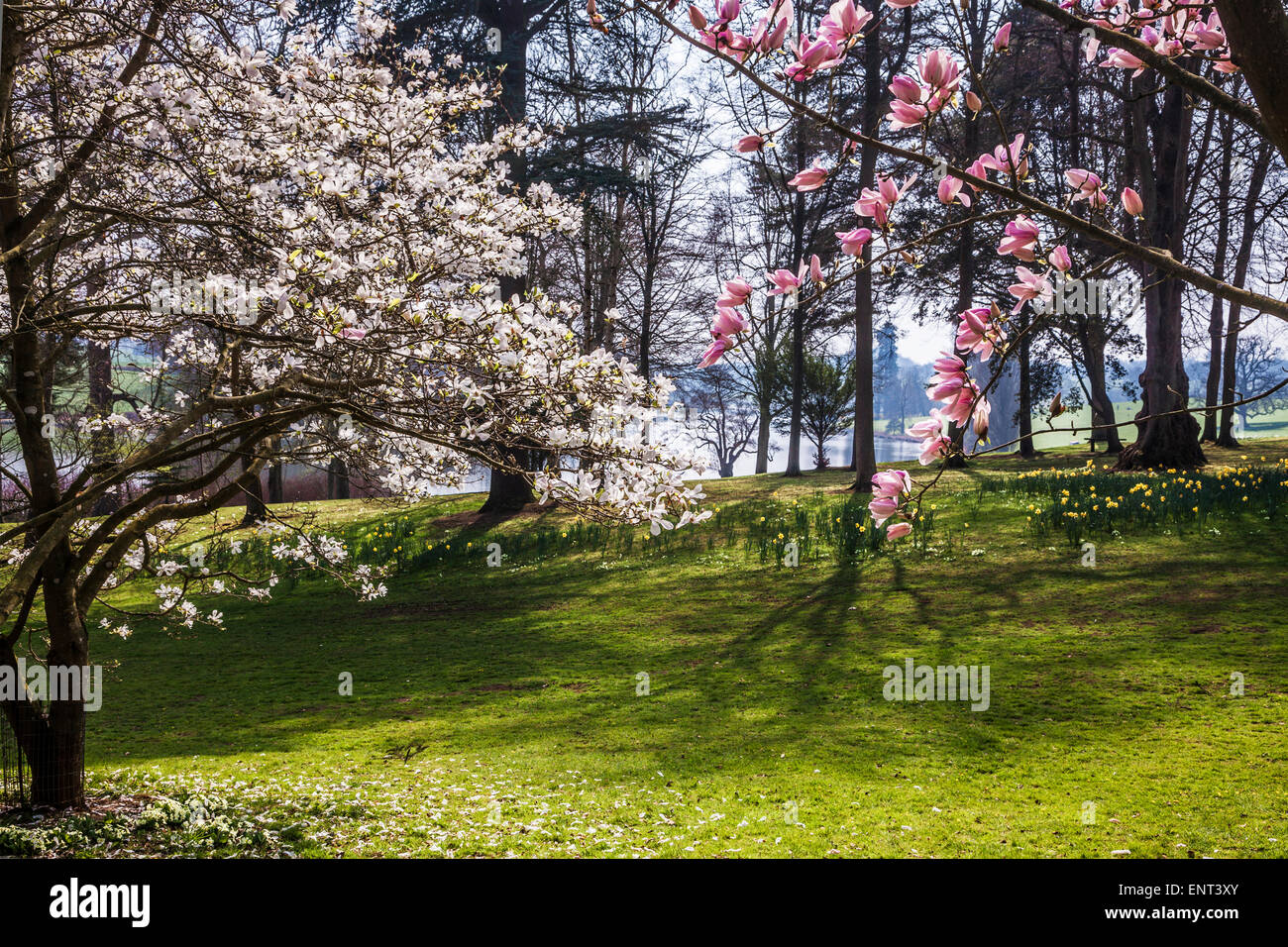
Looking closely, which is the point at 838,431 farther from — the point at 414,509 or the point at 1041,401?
the point at 414,509

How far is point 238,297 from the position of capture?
13.0ft

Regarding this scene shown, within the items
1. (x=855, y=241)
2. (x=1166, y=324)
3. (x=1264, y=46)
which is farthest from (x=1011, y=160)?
(x=1166, y=324)

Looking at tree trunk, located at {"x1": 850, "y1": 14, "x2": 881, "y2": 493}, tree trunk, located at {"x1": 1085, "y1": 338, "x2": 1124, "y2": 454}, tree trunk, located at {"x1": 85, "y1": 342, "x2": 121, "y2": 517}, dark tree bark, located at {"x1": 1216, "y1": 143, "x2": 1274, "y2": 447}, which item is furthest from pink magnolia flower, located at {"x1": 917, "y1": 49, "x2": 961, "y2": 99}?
tree trunk, located at {"x1": 1085, "y1": 338, "x2": 1124, "y2": 454}

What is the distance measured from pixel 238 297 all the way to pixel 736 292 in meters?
2.78

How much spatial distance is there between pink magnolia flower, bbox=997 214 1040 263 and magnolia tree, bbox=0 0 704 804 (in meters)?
2.19

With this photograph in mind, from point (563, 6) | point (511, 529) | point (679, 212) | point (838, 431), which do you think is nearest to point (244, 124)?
point (511, 529)

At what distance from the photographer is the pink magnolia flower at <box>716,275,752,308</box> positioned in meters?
2.13

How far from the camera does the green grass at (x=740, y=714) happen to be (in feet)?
13.5

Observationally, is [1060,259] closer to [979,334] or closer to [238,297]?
[979,334]

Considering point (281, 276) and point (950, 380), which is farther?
point (281, 276)

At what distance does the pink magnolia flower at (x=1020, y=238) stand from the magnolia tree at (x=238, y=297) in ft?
7.20

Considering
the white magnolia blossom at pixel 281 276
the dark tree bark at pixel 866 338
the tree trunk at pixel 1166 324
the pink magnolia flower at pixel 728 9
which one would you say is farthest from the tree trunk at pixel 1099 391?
the pink magnolia flower at pixel 728 9

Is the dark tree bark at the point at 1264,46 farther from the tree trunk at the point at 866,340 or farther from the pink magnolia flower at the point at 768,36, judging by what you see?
the tree trunk at the point at 866,340

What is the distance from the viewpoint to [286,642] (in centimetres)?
916
